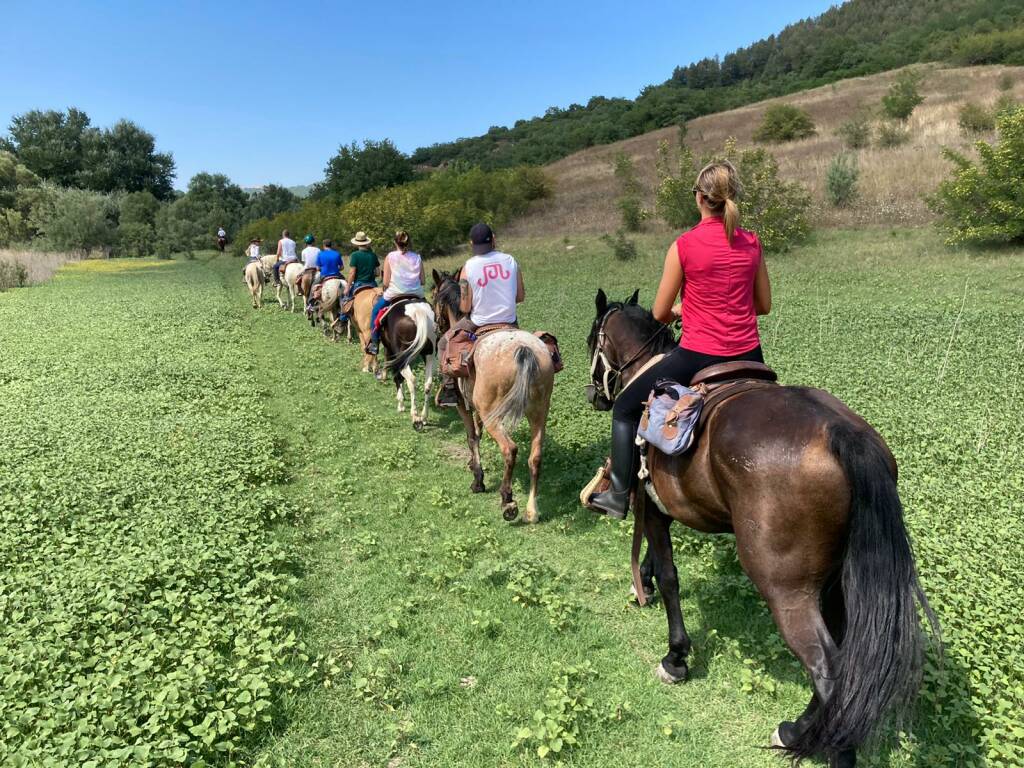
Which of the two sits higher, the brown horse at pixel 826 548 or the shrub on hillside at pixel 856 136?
the shrub on hillside at pixel 856 136

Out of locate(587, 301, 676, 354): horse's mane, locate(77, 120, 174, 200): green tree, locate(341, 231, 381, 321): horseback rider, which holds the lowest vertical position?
locate(587, 301, 676, 354): horse's mane

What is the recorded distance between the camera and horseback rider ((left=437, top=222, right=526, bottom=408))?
22.1 feet

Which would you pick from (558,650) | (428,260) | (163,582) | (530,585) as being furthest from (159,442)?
(428,260)

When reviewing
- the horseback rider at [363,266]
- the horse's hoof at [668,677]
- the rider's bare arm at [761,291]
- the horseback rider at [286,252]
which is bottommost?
the horse's hoof at [668,677]

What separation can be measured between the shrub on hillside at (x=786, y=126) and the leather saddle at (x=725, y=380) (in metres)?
49.7

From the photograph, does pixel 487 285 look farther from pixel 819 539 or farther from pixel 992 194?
pixel 992 194

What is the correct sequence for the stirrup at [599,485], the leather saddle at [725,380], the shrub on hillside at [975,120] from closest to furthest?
the leather saddle at [725,380]
the stirrup at [599,485]
the shrub on hillside at [975,120]

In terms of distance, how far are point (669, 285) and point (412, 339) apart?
669 centimetres

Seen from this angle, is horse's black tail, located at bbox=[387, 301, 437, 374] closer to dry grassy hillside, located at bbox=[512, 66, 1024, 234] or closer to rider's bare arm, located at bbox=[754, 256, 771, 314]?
rider's bare arm, located at bbox=[754, 256, 771, 314]

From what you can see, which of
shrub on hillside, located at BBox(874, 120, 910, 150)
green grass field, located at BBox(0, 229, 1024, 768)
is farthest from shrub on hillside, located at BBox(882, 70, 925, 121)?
green grass field, located at BBox(0, 229, 1024, 768)

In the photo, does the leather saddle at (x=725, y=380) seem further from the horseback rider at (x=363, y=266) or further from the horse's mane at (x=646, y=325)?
the horseback rider at (x=363, y=266)

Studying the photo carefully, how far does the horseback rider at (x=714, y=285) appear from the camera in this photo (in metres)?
3.65

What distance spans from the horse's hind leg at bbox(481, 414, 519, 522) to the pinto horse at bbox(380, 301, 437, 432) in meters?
3.53

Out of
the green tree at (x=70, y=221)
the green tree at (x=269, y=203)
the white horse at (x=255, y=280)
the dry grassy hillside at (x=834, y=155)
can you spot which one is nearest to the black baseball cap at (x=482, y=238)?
the white horse at (x=255, y=280)
